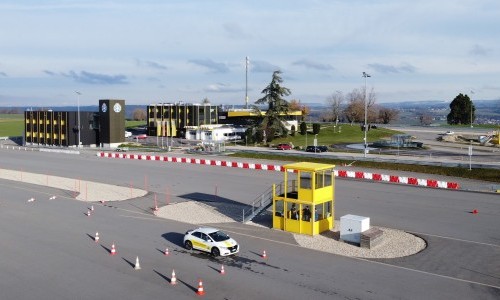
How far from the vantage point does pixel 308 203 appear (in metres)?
29.9

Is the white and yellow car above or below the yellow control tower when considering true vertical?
below

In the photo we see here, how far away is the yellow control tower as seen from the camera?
2988 centimetres

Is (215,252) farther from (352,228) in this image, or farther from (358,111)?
(358,111)

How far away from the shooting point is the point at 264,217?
3491cm

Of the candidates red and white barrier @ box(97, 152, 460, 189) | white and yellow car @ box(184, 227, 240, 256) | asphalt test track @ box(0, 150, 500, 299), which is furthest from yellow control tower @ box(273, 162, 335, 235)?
white and yellow car @ box(184, 227, 240, 256)

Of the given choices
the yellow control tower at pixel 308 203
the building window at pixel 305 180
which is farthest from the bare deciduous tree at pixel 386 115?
the building window at pixel 305 180

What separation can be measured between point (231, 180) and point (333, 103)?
118m

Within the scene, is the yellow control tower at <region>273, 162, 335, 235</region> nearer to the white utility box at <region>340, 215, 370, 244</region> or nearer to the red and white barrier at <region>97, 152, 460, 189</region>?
the white utility box at <region>340, 215, 370, 244</region>

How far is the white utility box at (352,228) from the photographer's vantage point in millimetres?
28344

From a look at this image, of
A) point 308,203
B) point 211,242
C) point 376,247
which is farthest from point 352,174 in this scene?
point 211,242

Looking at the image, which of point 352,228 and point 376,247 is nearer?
point 376,247

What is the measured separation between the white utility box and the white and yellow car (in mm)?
6515

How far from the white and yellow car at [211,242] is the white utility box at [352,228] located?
21.4 feet

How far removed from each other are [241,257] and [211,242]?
1787 millimetres
